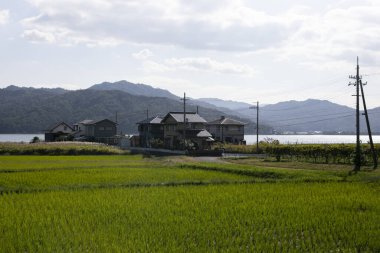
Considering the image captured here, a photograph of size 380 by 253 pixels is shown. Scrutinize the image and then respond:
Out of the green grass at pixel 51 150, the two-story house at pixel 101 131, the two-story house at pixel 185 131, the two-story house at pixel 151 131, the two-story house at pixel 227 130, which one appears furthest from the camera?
the two-story house at pixel 101 131

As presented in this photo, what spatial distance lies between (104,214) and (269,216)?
4.87 meters

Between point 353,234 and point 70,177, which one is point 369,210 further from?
point 70,177

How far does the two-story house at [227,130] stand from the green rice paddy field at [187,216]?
5602 cm

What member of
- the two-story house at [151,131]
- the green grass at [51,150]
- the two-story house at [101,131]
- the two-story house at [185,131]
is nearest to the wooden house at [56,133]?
the two-story house at [101,131]

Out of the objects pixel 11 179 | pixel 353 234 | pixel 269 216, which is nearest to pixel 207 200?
pixel 269 216

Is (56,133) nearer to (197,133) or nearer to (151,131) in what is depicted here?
(151,131)

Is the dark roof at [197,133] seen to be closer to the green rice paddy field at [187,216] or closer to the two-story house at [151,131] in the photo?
the two-story house at [151,131]

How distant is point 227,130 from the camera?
78.7 meters

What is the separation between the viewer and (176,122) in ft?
226

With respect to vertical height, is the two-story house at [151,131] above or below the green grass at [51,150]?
above

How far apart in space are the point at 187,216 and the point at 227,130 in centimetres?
6554

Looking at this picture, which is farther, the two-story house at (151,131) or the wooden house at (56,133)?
the wooden house at (56,133)

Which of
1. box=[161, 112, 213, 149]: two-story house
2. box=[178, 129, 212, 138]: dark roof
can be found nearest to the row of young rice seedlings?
box=[161, 112, 213, 149]: two-story house

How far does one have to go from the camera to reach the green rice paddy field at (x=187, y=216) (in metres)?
10.5
